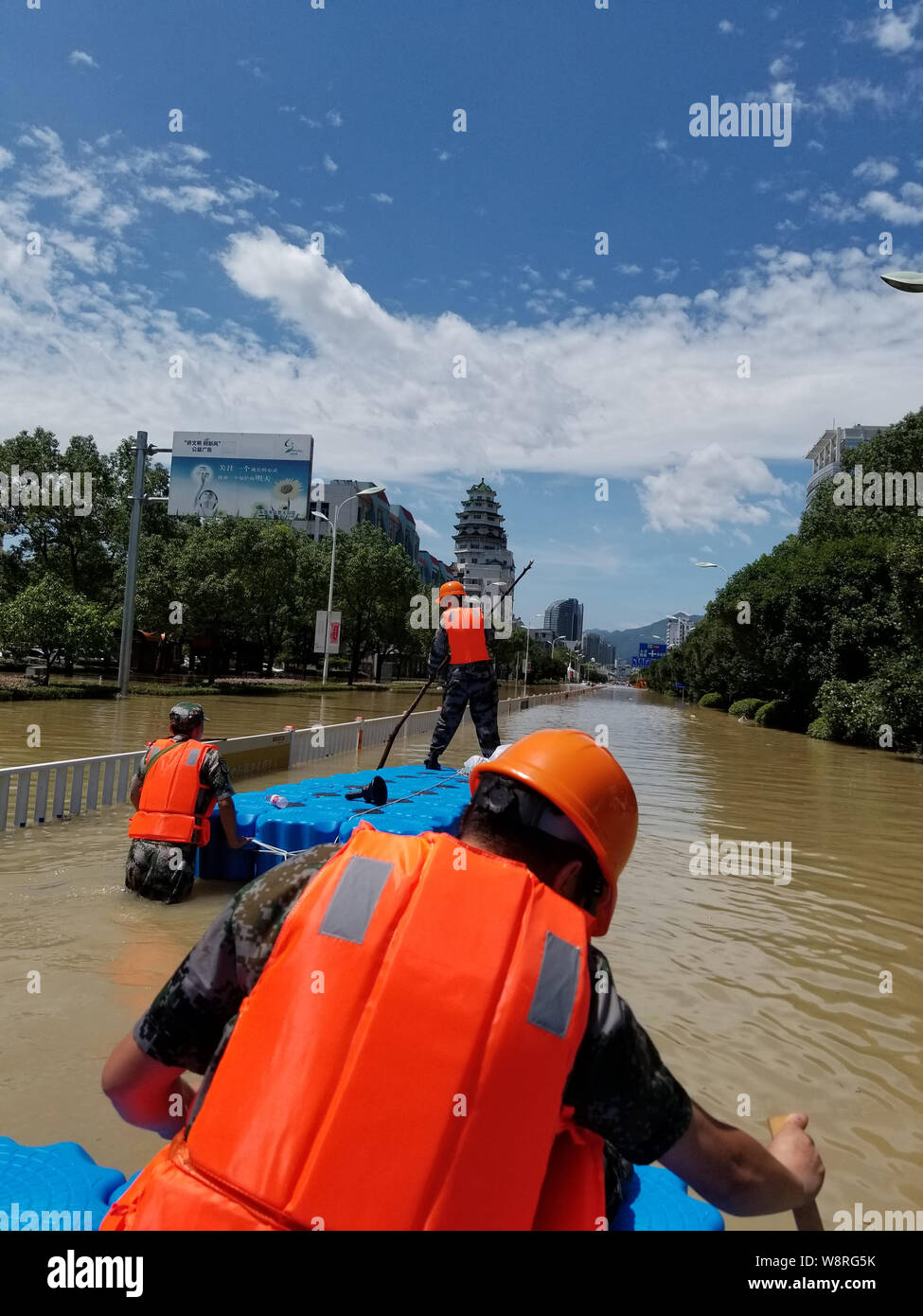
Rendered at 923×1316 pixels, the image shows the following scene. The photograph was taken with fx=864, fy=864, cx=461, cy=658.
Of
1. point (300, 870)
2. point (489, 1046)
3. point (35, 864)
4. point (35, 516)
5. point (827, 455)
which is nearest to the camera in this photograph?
point (489, 1046)

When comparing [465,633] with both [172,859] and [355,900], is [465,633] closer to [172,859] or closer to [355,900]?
[172,859]

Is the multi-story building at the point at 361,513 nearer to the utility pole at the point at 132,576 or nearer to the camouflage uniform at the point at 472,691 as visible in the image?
the utility pole at the point at 132,576

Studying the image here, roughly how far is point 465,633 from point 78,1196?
754cm

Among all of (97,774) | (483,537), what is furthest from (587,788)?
(483,537)

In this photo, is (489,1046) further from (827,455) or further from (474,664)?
(827,455)

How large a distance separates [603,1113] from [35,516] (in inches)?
1598

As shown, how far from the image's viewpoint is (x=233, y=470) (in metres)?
27.4

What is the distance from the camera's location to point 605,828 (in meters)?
1.55

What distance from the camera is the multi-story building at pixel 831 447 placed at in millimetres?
113812

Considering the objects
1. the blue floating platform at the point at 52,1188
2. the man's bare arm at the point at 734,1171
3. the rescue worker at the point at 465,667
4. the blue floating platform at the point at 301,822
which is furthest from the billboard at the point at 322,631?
the man's bare arm at the point at 734,1171

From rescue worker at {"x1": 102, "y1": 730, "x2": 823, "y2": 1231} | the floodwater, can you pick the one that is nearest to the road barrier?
the floodwater

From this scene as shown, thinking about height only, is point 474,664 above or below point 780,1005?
above

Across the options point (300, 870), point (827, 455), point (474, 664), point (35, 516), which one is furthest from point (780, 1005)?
point (827, 455)
